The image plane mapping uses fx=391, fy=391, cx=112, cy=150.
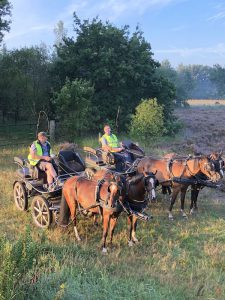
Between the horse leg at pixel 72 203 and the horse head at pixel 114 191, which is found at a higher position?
the horse head at pixel 114 191

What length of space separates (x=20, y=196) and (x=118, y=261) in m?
3.89

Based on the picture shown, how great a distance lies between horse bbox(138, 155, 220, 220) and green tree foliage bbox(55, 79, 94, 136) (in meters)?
10.4

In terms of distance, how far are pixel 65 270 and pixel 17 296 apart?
1517 millimetres

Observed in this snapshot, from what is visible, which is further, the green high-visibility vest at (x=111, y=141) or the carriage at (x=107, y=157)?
the green high-visibility vest at (x=111, y=141)

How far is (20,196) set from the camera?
9.92 metres

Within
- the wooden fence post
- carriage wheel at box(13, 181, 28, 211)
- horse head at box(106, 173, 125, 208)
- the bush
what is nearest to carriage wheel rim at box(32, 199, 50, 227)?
carriage wheel at box(13, 181, 28, 211)

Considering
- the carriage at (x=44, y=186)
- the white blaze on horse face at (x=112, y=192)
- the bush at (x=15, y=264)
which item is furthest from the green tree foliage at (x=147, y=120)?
the bush at (x=15, y=264)

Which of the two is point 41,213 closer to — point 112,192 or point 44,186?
point 44,186

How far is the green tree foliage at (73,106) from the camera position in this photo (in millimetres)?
20447

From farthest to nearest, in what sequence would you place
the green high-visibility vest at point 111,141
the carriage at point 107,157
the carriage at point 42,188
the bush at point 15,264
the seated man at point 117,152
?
the green high-visibility vest at point 111,141 → the seated man at point 117,152 → the carriage at point 107,157 → the carriage at point 42,188 → the bush at point 15,264

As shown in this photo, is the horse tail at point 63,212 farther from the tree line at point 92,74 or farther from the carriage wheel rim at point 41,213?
the tree line at point 92,74

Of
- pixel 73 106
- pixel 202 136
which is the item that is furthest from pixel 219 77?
pixel 73 106

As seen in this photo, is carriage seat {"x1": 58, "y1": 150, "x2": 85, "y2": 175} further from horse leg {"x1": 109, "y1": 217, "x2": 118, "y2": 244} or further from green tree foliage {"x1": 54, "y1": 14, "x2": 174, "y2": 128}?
green tree foliage {"x1": 54, "y1": 14, "x2": 174, "y2": 128}

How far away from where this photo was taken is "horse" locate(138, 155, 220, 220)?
9.86m
